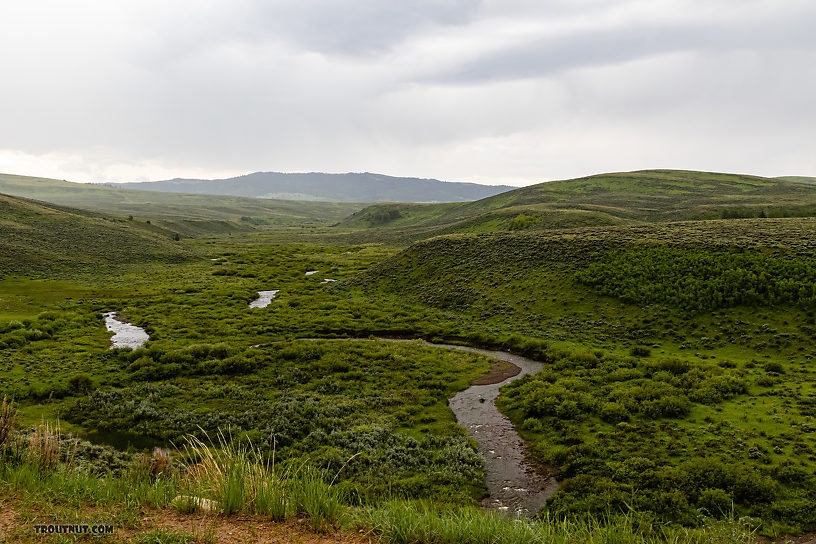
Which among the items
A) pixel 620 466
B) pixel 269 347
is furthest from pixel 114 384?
pixel 620 466

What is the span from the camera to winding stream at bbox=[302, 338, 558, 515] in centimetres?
1872

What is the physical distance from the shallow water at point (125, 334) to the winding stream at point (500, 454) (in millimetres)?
31995

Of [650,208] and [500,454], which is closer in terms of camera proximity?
[500,454]

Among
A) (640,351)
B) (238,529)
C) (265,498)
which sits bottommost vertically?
(640,351)

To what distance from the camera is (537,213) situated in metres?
128

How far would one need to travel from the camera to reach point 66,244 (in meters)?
95.9

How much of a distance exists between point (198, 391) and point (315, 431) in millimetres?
11390

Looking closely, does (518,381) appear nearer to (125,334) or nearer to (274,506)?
(274,506)

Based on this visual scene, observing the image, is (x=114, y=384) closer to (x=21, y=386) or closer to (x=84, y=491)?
(x=21, y=386)

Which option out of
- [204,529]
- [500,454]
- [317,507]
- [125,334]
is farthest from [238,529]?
[125,334]

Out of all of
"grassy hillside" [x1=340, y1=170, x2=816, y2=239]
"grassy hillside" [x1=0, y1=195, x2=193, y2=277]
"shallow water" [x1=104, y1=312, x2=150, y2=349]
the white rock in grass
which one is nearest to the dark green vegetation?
"shallow water" [x1=104, y1=312, x2=150, y2=349]

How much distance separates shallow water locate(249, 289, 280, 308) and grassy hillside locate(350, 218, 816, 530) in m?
13.4

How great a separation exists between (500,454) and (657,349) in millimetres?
22616

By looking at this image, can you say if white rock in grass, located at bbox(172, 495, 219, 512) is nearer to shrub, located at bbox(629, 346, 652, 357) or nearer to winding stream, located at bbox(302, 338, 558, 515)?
winding stream, located at bbox(302, 338, 558, 515)
